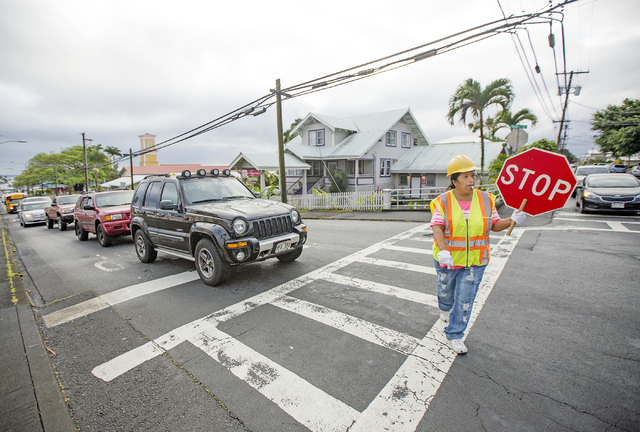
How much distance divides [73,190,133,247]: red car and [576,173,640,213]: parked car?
626 inches

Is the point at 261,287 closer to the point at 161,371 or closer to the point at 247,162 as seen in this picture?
the point at 161,371

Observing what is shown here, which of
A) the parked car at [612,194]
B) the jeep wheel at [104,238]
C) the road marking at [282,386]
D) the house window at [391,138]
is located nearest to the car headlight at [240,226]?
the road marking at [282,386]

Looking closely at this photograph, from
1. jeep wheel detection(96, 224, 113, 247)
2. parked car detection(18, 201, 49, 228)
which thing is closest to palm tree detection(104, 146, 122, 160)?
parked car detection(18, 201, 49, 228)

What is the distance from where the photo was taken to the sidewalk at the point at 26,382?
104 inches

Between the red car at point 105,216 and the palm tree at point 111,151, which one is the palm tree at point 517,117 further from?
the palm tree at point 111,151

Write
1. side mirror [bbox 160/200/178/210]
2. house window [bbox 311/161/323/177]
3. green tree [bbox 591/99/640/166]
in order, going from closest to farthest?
1. side mirror [bbox 160/200/178/210]
2. house window [bbox 311/161/323/177]
3. green tree [bbox 591/99/640/166]

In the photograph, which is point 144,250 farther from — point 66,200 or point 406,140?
point 406,140

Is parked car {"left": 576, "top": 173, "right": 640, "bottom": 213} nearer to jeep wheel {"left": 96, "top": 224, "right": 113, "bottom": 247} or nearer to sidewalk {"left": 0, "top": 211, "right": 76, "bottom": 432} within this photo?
sidewalk {"left": 0, "top": 211, "right": 76, "bottom": 432}

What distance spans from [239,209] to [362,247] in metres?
3.56

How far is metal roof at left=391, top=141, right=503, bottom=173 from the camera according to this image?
24.5 m

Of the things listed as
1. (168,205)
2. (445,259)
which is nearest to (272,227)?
(168,205)

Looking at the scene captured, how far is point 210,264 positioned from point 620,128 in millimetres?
46716

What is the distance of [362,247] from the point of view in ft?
26.6

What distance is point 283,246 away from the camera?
19.0ft
